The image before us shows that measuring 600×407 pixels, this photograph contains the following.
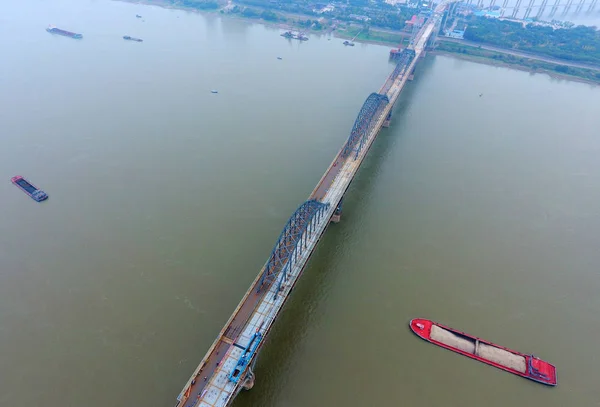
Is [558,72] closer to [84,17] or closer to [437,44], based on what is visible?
[437,44]

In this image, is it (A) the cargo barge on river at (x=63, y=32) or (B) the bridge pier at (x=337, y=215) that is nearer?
(B) the bridge pier at (x=337, y=215)

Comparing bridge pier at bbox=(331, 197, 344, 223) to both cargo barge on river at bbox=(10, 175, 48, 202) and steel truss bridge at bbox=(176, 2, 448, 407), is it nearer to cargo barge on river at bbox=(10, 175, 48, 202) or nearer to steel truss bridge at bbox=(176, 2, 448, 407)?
steel truss bridge at bbox=(176, 2, 448, 407)

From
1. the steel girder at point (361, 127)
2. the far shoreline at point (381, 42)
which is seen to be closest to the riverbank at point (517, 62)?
the far shoreline at point (381, 42)

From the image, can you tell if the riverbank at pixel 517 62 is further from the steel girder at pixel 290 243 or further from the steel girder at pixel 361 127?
the steel girder at pixel 290 243

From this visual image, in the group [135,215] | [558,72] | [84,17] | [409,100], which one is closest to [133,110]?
[135,215]

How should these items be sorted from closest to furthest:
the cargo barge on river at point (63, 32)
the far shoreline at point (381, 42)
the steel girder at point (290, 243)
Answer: the steel girder at point (290, 243) → the far shoreline at point (381, 42) → the cargo barge on river at point (63, 32)

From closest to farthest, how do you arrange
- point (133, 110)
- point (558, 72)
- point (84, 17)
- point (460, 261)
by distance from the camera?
point (460, 261)
point (133, 110)
point (558, 72)
point (84, 17)

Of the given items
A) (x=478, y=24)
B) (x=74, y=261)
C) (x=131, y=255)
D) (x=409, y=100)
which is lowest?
(x=74, y=261)
